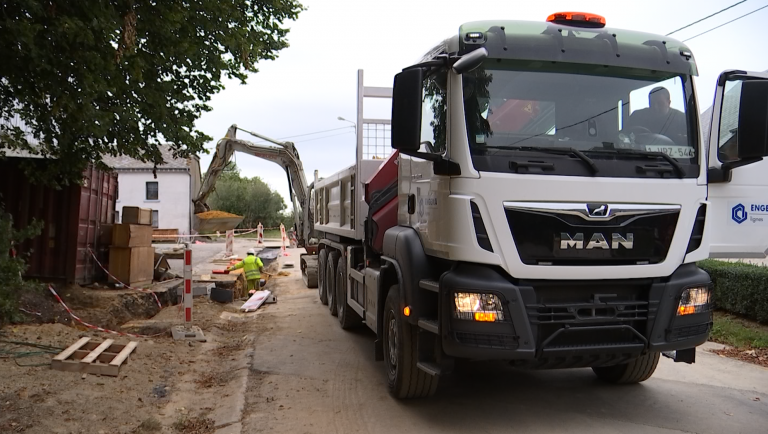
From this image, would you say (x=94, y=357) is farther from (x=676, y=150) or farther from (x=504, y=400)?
(x=676, y=150)

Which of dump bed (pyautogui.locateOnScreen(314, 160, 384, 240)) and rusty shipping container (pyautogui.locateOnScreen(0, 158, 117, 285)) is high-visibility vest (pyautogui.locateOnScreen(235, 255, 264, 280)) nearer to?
dump bed (pyautogui.locateOnScreen(314, 160, 384, 240))

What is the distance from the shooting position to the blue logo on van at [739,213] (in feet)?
17.2

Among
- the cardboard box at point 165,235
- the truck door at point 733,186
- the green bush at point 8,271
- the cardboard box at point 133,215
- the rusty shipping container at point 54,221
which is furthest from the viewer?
the cardboard box at point 165,235

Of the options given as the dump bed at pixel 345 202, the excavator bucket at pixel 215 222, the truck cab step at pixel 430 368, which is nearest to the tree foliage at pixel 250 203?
the excavator bucket at pixel 215 222

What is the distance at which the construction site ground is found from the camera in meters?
4.66

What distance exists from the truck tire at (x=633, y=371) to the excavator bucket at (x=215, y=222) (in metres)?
35.3

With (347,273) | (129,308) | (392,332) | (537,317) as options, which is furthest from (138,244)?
(537,317)

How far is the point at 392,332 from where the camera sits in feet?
17.6

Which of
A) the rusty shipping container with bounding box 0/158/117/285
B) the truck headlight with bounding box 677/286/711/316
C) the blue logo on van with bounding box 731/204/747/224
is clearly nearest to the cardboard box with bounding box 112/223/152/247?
the rusty shipping container with bounding box 0/158/117/285

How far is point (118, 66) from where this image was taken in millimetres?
5750

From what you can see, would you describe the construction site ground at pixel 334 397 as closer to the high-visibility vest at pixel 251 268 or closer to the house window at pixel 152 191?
the high-visibility vest at pixel 251 268

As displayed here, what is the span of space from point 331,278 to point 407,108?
6.06 metres

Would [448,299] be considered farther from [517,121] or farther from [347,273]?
[347,273]

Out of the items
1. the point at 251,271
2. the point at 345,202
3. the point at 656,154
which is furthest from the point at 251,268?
the point at 656,154
